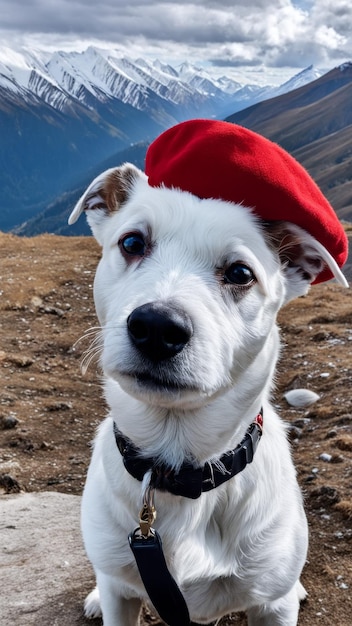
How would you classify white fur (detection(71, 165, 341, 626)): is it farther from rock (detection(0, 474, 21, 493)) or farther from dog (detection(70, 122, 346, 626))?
rock (detection(0, 474, 21, 493))

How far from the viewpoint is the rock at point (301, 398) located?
977cm

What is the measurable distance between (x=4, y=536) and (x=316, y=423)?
4.93 metres

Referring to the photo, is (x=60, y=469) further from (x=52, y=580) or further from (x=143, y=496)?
(x=143, y=496)

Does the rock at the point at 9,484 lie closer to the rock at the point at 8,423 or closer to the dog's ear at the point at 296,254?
the rock at the point at 8,423

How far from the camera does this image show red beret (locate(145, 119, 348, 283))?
386cm

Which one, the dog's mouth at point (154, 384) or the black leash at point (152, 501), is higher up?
the dog's mouth at point (154, 384)

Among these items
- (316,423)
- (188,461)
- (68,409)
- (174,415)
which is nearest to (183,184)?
(174,415)

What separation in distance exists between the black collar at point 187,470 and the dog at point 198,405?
1cm

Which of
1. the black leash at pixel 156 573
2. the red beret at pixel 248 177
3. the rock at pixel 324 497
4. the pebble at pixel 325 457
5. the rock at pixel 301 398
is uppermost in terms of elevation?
the red beret at pixel 248 177

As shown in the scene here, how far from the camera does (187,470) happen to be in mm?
3773

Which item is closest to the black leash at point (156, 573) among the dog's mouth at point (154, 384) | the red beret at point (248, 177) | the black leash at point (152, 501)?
the black leash at point (152, 501)

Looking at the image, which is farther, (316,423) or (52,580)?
(316,423)

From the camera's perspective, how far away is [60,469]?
8156 millimetres

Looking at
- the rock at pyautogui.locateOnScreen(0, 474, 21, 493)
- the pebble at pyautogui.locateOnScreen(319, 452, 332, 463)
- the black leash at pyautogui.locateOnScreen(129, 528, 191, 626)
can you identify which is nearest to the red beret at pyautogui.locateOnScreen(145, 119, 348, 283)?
the black leash at pyautogui.locateOnScreen(129, 528, 191, 626)
